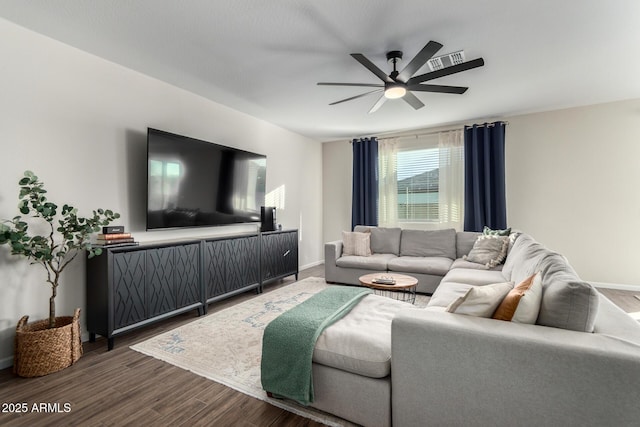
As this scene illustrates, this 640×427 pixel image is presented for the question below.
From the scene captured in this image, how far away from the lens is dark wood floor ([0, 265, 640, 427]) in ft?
5.40

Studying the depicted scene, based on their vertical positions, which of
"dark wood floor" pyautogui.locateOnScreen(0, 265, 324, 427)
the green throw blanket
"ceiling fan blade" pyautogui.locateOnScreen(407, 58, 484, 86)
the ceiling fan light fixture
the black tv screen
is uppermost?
"ceiling fan blade" pyautogui.locateOnScreen(407, 58, 484, 86)

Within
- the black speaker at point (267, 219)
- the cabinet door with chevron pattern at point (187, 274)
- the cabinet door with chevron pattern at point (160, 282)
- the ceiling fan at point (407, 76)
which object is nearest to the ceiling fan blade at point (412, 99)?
the ceiling fan at point (407, 76)

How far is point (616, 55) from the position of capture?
2.80 meters

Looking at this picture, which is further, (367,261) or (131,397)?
(367,261)

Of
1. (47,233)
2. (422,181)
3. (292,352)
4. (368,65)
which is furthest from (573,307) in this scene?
(422,181)

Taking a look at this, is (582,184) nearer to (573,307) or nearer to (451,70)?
(451,70)

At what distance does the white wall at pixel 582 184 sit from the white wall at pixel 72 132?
4.78 m

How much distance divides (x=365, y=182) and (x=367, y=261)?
78.5 inches

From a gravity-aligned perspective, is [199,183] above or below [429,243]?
above

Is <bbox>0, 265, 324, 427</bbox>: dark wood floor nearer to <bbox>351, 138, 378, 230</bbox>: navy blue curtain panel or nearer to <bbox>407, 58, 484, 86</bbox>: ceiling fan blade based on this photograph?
<bbox>407, 58, 484, 86</bbox>: ceiling fan blade

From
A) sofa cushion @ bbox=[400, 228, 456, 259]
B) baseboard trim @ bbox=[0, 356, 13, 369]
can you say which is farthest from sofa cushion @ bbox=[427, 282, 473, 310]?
baseboard trim @ bbox=[0, 356, 13, 369]

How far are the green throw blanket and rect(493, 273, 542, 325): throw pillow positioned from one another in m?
0.93

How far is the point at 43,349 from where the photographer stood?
210cm

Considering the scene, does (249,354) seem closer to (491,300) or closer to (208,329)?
(208,329)
